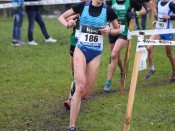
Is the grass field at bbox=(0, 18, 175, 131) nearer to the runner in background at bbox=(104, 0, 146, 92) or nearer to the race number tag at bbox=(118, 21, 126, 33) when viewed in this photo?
the runner in background at bbox=(104, 0, 146, 92)

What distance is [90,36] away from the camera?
6605mm

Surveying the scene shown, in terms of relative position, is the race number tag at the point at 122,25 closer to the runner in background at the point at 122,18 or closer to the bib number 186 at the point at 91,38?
the runner in background at the point at 122,18

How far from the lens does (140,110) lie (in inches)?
293

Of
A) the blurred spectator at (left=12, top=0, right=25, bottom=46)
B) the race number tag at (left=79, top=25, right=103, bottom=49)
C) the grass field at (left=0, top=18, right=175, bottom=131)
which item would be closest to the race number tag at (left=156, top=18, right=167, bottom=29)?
the grass field at (left=0, top=18, right=175, bottom=131)

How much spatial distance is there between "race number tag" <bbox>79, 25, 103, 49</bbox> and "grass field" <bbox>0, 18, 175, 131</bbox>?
1.26m

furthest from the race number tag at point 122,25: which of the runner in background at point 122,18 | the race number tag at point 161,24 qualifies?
the race number tag at point 161,24

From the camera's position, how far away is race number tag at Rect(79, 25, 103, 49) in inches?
260

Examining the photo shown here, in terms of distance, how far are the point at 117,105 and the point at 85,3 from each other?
2023 mm

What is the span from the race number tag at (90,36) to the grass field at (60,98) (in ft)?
4.13

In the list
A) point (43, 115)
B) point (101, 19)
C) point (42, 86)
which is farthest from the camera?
point (42, 86)

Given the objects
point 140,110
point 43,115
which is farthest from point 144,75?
point 43,115

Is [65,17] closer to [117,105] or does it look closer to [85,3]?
[85,3]

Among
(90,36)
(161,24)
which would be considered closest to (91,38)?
(90,36)

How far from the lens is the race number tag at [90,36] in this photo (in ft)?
21.7
